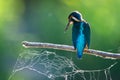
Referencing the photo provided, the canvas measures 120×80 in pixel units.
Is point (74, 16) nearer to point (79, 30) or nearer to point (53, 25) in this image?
point (79, 30)

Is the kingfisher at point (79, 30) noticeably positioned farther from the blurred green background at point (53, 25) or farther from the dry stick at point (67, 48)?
the blurred green background at point (53, 25)

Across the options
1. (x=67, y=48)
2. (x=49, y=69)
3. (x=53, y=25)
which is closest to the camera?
(x=67, y=48)

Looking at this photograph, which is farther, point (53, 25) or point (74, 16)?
point (53, 25)

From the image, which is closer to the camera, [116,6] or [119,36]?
[119,36]

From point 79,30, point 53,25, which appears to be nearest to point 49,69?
point 79,30

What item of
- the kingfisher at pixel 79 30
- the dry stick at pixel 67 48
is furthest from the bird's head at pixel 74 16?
the dry stick at pixel 67 48

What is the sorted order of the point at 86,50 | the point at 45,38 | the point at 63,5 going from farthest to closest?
the point at 63,5, the point at 45,38, the point at 86,50

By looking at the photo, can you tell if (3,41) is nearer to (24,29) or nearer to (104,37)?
(24,29)

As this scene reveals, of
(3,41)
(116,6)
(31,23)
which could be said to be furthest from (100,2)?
(3,41)
